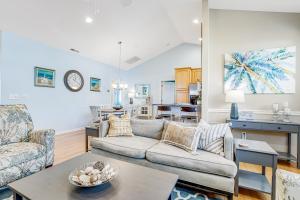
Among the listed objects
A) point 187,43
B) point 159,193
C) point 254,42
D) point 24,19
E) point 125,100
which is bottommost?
point 159,193

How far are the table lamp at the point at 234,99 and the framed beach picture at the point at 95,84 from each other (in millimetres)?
4825

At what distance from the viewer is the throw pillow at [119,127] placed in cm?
279

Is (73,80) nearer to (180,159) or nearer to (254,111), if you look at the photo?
(180,159)

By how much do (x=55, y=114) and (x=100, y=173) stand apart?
4270mm

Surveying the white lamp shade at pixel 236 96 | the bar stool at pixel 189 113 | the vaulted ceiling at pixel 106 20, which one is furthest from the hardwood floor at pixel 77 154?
the vaulted ceiling at pixel 106 20

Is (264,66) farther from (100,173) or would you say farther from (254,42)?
(100,173)

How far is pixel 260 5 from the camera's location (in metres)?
3.03

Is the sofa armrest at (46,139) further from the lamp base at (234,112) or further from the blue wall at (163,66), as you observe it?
the blue wall at (163,66)

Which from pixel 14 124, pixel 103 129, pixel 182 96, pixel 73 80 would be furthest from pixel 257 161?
pixel 73 80

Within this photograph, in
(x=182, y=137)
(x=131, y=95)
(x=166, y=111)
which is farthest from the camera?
(x=131, y=95)

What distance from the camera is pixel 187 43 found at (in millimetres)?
7027

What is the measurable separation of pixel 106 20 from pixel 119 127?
294cm

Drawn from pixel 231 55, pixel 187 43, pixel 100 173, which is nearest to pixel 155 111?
pixel 187 43

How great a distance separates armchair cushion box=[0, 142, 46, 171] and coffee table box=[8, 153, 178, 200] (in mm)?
726
